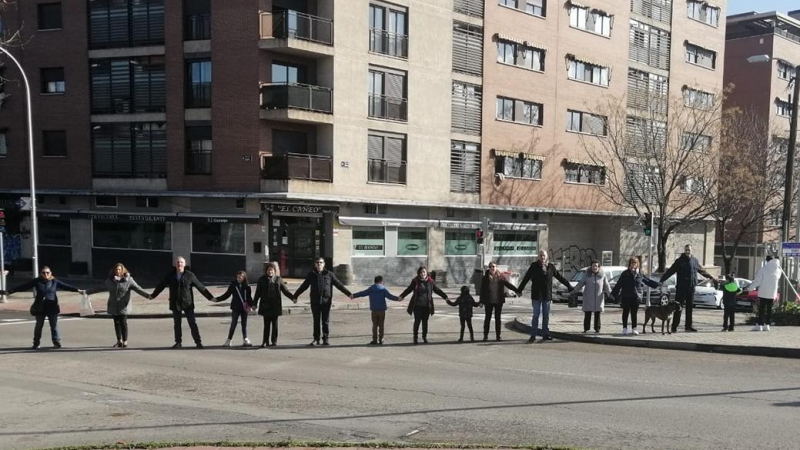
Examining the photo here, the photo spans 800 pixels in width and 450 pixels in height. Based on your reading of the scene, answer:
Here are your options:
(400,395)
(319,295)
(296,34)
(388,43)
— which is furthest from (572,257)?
(400,395)

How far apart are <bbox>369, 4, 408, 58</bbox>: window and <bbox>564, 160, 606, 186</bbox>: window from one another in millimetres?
12596

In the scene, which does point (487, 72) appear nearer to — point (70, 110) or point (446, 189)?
point (446, 189)

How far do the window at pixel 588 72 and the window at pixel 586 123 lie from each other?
1.91m

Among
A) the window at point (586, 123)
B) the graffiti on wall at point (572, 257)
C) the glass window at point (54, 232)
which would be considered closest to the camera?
the glass window at point (54, 232)

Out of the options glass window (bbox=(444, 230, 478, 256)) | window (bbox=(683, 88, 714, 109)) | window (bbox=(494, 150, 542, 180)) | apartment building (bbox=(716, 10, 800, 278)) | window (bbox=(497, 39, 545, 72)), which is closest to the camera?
glass window (bbox=(444, 230, 478, 256))

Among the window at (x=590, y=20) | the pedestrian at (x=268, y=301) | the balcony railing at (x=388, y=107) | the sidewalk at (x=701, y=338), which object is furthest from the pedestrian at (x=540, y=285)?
the window at (x=590, y=20)

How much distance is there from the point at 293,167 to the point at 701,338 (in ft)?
56.2

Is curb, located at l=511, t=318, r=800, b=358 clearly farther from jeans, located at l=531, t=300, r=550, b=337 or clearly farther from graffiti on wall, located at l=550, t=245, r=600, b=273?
graffiti on wall, located at l=550, t=245, r=600, b=273

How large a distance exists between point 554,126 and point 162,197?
66.6ft

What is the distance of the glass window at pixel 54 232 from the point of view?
101ft

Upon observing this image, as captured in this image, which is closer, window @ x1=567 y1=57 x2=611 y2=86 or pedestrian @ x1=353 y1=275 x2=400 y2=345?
pedestrian @ x1=353 y1=275 x2=400 y2=345

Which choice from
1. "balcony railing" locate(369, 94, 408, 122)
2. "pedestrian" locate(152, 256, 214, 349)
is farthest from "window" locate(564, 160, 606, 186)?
"pedestrian" locate(152, 256, 214, 349)

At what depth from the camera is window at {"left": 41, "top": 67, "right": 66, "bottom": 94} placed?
3066cm

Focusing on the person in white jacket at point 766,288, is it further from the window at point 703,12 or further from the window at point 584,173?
the window at point 703,12
